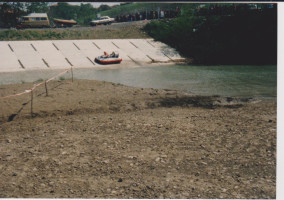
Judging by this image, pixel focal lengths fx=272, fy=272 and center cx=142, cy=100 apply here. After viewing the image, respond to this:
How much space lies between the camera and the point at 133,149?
722 cm

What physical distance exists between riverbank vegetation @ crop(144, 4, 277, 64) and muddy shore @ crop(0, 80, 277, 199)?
14.4 meters

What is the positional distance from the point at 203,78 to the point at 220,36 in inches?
486

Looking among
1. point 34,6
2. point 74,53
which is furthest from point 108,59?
point 34,6

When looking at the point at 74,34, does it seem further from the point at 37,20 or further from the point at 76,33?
the point at 37,20

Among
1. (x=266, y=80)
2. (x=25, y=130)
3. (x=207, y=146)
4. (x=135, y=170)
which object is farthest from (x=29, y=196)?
(x=266, y=80)

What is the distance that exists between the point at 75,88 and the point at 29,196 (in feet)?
29.6

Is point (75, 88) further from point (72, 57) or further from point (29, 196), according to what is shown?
point (72, 57)

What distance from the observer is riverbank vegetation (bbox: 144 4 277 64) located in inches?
949

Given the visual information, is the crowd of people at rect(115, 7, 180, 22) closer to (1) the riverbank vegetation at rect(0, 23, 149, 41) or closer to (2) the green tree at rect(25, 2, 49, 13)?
(1) the riverbank vegetation at rect(0, 23, 149, 41)

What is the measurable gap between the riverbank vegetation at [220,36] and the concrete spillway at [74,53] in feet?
6.33

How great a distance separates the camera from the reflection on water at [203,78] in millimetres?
15685

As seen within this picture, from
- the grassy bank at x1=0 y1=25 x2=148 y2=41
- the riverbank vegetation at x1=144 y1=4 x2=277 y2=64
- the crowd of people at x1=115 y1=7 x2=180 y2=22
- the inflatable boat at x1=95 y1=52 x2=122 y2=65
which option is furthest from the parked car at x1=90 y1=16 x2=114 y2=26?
the inflatable boat at x1=95 y1=52 x2=122 y2=65

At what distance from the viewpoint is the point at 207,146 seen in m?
7.39

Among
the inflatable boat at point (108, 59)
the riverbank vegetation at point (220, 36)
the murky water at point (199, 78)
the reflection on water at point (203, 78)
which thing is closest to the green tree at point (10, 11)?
the murky water at point (199, 78)
